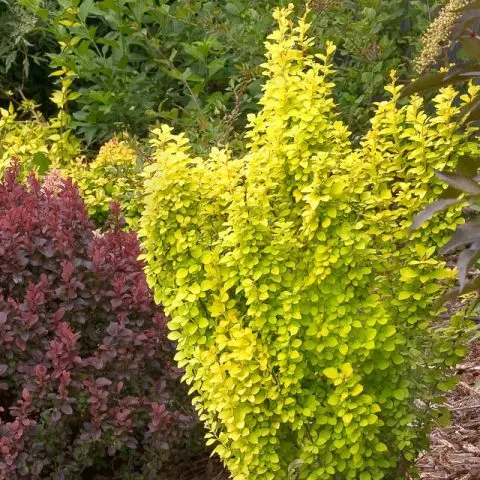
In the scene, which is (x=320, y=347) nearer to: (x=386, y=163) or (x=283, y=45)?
(x=386, y=163)

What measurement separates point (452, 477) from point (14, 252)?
1.95 meters

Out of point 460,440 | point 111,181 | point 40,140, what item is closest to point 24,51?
point 40,140

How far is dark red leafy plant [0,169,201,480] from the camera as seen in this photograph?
3844 mm

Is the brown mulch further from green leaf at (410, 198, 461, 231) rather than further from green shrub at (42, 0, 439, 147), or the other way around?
green leaf at (410, 198, 461, 231)

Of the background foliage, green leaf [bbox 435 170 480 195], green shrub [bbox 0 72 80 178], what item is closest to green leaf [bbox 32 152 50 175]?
green shrub [bbox 0 72 80 178]

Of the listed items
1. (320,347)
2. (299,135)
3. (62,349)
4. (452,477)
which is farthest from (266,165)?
(452,477)

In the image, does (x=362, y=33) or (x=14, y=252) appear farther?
(x=362, y=33)

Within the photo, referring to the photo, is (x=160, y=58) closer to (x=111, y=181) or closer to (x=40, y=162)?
(x=40, y=162)

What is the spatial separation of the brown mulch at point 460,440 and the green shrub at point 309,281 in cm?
82

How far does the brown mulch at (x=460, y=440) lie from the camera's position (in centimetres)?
435

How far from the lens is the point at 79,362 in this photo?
3.87 m

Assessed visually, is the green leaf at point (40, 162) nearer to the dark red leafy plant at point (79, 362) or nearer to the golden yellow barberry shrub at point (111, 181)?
the golden yellow barberry shrub at point (111, 181)

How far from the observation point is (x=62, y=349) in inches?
152

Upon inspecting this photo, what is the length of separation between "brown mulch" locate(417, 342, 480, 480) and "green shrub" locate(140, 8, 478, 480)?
823 mm
